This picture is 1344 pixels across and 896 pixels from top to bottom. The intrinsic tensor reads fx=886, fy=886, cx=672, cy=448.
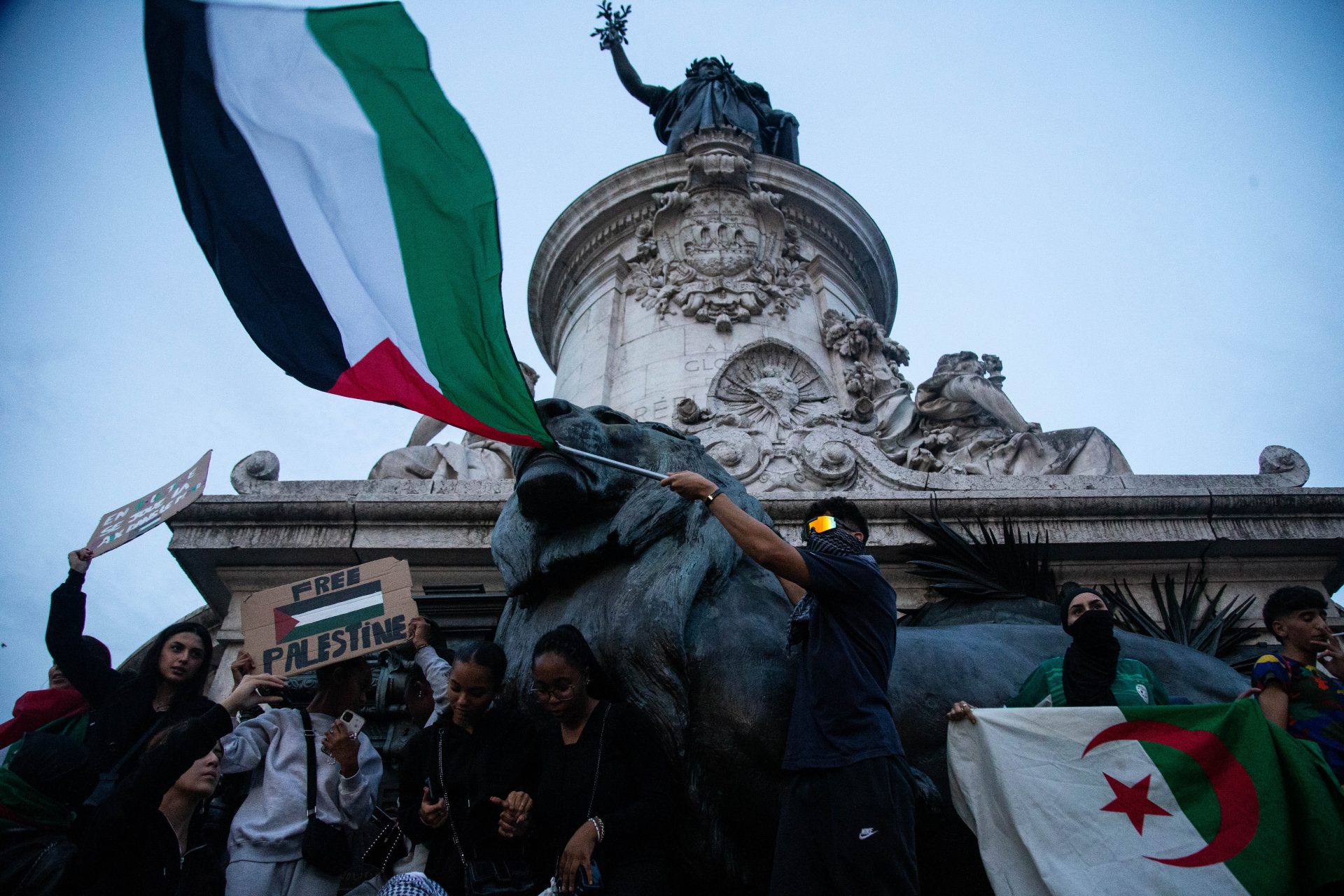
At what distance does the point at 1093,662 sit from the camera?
3.30 metres

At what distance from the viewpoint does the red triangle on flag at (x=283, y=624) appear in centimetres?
381

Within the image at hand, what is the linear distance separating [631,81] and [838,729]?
16.7m

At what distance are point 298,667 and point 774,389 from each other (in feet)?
16.1

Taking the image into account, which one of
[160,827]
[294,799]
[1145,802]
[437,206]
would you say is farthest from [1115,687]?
[437,206]

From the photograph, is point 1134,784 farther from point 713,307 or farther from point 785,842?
point 713,307

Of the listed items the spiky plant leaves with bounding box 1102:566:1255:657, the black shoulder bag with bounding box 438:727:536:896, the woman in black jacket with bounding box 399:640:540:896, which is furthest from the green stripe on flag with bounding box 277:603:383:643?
the spiky plant leaves with bounding box 1102:566:1255:657

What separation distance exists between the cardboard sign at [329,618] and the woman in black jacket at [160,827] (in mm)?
651

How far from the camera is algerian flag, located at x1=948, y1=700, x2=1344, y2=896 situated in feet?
9.21

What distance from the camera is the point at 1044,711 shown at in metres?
3.16

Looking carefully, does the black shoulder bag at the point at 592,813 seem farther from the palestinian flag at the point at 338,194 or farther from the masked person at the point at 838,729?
the palestinian flag at the point at 338,194

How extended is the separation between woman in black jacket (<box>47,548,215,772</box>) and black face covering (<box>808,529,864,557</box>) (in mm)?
2477

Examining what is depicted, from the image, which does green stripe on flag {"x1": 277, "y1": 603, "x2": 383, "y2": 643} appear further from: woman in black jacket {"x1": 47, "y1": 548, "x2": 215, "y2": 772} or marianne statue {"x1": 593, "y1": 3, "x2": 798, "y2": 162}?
marianne statue {"x1": 593, "y1": 3, "x2": 798, "y2": 162}

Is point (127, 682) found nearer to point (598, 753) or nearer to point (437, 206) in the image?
point (598, 753)

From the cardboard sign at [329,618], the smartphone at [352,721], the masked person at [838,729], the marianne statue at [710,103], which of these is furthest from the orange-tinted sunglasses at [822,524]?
the marianne statue at [710,103]
